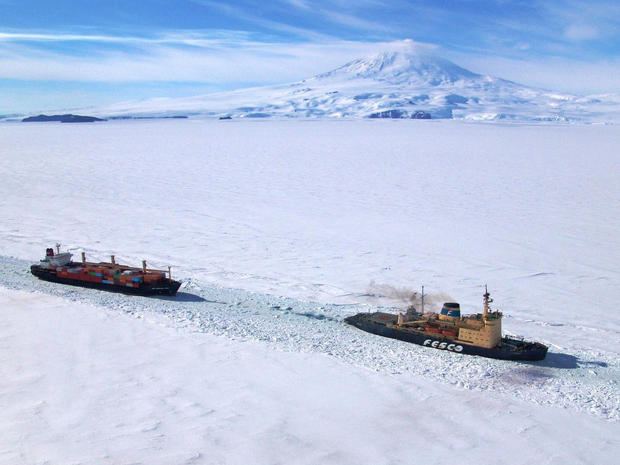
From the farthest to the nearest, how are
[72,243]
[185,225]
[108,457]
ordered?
[185,225] < [72,243] < [108,457]

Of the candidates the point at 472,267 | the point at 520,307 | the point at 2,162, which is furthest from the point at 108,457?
the point at 2,162

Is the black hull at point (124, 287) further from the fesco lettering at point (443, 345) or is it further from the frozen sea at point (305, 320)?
the fesco lettering at point (443, 345)

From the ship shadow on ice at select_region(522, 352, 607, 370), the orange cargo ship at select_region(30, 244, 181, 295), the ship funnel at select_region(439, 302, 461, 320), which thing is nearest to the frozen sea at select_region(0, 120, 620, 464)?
the ship shadow on ice at select_region(522, 352, 607, 370)

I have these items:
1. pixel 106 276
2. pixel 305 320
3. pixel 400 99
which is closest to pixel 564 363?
pixel 305 320

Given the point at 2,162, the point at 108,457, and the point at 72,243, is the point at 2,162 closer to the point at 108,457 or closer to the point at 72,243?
the point at 72,243

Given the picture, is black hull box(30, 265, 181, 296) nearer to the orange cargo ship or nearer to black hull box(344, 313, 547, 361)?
the orange cargo ship

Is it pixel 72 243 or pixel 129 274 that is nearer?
pixel 129 274
